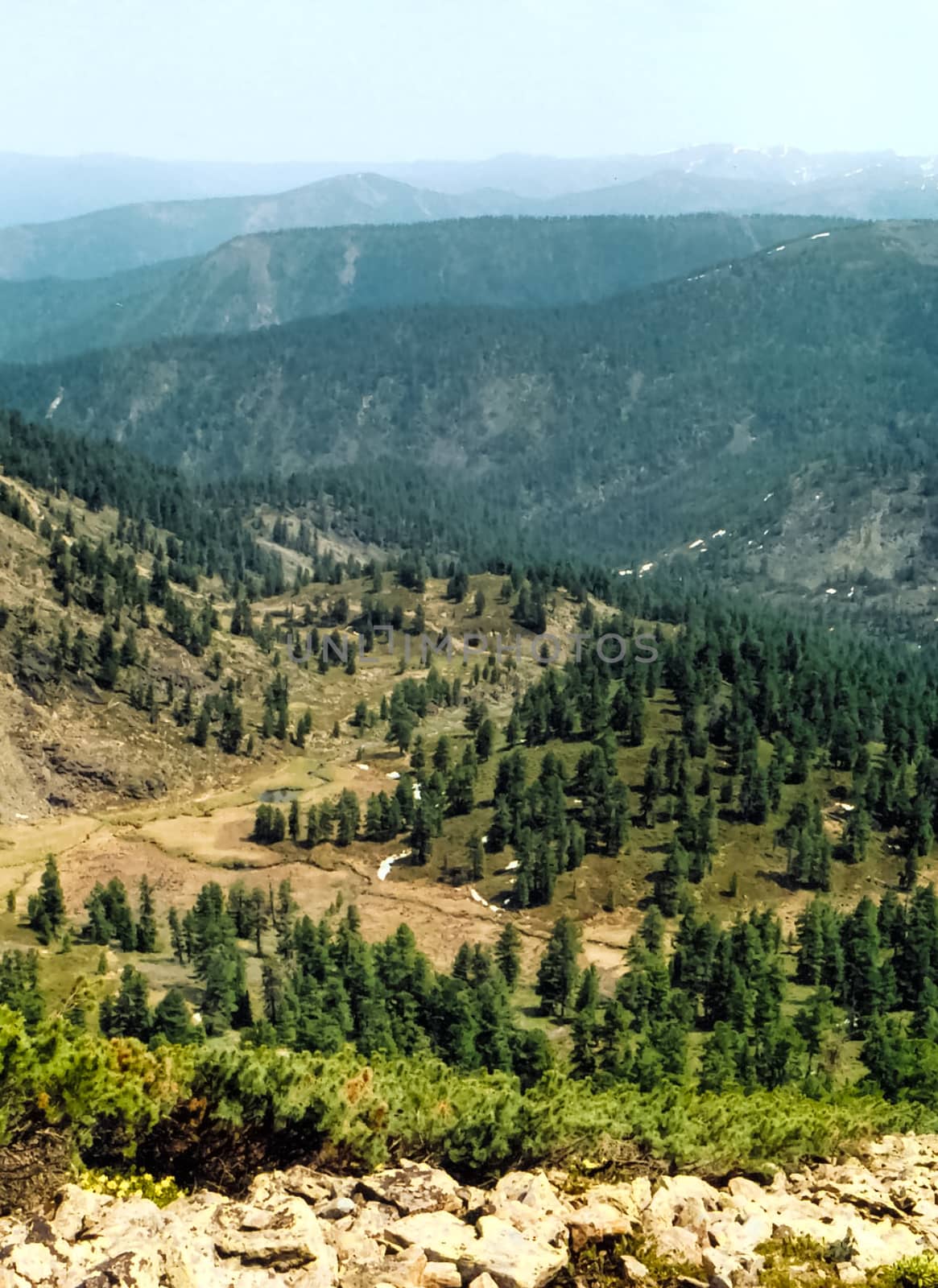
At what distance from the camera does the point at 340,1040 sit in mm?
92938

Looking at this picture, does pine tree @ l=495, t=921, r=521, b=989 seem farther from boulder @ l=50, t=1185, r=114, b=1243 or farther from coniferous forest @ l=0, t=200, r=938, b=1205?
boulder @ l=50, t=1185, r=114, b=1243

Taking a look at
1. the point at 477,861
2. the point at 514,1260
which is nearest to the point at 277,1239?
the point at 514,1260

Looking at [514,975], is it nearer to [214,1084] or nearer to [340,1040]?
[340,1040]

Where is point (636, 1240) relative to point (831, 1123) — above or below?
above

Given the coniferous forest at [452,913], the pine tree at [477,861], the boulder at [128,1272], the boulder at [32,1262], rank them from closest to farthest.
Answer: the boulder at [128,1272] < the boulder at [32,1262] < the coniferous forest at [452,913] < the pine tree at [477,861]

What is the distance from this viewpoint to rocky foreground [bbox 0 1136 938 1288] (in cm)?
3697

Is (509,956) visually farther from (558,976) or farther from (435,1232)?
(435,1232)

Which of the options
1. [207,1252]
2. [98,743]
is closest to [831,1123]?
[207,1252]

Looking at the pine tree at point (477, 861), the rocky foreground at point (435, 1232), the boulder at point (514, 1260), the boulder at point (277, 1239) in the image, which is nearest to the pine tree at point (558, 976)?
the pine tree at point (477, 861)

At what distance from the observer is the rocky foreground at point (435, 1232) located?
37.0 m

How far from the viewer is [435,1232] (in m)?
40.7

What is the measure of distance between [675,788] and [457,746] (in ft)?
127

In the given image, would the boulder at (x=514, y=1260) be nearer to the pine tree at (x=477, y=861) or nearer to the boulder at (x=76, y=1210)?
the boulder at (x=76, y=1210)

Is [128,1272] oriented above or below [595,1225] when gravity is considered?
above
